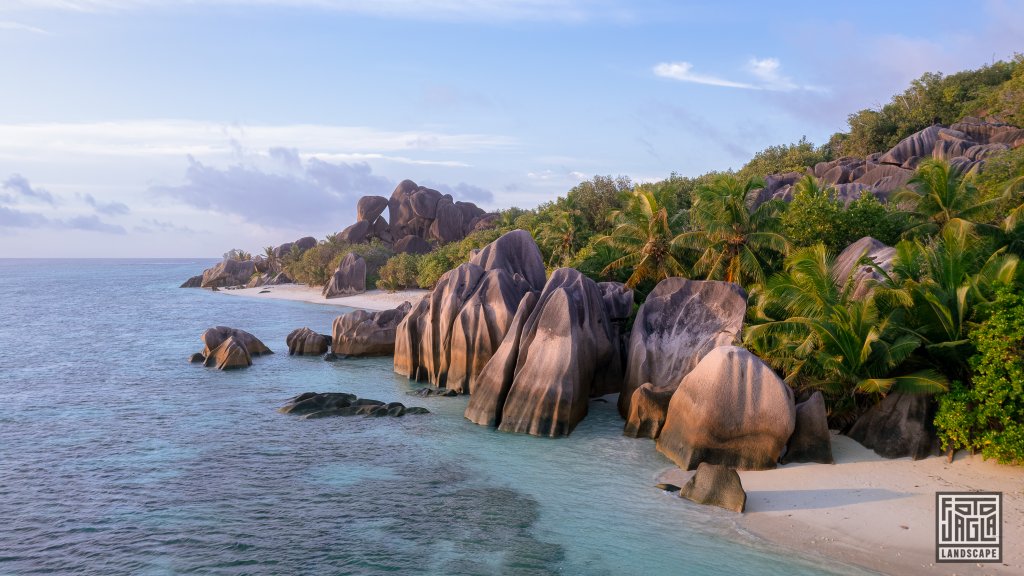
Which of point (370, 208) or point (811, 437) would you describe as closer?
point (811, 437)

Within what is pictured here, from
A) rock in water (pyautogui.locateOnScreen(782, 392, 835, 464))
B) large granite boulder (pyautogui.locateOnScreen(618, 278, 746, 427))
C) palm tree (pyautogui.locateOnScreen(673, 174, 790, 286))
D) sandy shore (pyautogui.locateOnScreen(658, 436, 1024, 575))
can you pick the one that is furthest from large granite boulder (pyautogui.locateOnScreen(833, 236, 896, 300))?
sandy shore (pyautogui.locateOnScreen(658, 436, 1024, 575))

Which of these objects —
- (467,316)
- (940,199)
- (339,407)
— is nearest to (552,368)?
(467,316)

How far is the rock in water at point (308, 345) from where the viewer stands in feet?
125

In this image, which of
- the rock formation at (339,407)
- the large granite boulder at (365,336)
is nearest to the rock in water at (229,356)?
the large granite boulder at (365,336)

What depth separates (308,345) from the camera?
38125 mm

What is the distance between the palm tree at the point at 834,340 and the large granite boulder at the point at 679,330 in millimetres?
1959

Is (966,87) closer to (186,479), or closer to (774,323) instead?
(774,323)

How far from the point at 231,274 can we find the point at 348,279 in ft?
129

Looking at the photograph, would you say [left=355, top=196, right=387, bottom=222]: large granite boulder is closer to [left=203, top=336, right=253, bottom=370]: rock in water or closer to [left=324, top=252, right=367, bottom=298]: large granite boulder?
[left=324, top=252, right=367, bottom=298]: large granite boulder

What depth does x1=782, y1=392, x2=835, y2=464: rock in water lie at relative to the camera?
17062 millimetres

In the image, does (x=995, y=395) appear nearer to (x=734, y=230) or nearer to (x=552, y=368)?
(x=552, y=368)

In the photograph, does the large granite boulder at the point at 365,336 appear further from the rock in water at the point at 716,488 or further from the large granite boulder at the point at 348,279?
the large granite boulder at the point at 348,279

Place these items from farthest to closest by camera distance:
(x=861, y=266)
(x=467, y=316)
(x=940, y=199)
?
(x=467, y=316) → (x=940, y=199) → (x=861, y=266)

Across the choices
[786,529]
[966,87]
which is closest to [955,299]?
[786,529]
